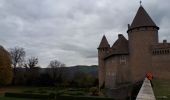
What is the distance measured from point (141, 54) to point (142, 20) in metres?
5.23

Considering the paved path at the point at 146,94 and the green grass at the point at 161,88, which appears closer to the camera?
the paved path at the point at 146,94

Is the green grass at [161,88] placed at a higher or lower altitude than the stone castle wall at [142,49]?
lower

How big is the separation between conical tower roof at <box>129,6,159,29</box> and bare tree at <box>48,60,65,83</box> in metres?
40.3

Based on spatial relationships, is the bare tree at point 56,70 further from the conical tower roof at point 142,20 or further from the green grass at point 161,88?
the green grass at point 161,88

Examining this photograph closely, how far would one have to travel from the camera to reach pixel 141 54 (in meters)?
41.2

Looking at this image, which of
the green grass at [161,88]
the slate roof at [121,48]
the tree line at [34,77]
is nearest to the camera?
the green grass at [161,88]

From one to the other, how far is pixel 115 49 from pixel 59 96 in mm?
16213

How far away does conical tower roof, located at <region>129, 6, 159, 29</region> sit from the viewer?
41.2 meters

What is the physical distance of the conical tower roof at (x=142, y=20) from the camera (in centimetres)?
4122

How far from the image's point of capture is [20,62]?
262ft

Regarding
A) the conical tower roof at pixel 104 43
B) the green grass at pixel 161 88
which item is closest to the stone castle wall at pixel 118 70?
the conical tower roof at pixel 104 43

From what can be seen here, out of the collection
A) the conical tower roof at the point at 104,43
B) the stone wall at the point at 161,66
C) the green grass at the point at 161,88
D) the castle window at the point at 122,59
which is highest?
the conical tower roof at the point at 104,43

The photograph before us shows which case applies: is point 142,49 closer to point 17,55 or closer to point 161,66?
point 161,66

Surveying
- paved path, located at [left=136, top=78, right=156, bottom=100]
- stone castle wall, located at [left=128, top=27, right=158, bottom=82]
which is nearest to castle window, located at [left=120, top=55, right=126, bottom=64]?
stone castle wall, located at [left=128, top=27, right=158, bottom=82]
